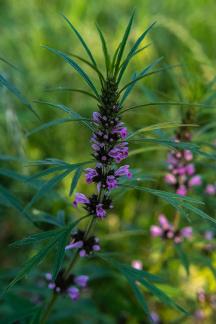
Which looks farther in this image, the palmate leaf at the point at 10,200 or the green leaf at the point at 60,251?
the palmate leaf at the point at 10,200

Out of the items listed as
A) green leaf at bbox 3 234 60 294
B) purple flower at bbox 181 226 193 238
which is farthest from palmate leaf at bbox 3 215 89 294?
purple flower at bbox 181 226 193 238

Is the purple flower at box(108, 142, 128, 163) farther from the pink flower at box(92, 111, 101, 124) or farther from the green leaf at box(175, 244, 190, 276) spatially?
the green leaf at box(175, 244, 190, 276)

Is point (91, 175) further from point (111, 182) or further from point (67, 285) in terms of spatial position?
point (67, 285)

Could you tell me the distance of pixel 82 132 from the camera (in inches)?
157

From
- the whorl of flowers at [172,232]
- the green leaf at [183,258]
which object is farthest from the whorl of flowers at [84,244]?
the whorl of flowers at [172,232]

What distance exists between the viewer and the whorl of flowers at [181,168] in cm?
200

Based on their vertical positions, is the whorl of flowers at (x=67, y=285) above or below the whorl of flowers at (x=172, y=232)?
below

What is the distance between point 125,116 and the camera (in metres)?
4.10

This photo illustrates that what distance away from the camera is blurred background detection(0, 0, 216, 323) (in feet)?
7.57

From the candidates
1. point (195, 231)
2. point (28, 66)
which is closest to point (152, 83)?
point (28, 66)

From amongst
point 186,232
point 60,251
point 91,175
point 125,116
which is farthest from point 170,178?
point 125,116

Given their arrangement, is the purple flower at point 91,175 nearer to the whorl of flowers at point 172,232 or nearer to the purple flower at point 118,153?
the purple flower at point 118,153

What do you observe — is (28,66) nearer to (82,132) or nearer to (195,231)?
(82,132)

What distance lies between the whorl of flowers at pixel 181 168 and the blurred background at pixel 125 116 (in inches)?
2.6
